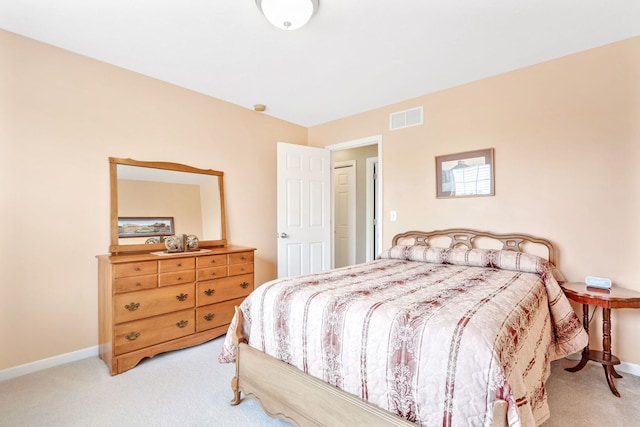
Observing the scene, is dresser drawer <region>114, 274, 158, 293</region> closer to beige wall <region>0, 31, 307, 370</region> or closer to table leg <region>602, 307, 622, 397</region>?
beige wall <region>0, 31, 307, 370</region>

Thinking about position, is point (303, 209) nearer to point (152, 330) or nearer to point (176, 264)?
point (176, 264)

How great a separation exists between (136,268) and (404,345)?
2.15 meters

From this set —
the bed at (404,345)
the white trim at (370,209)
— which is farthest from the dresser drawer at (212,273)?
the white trim at (370,209)

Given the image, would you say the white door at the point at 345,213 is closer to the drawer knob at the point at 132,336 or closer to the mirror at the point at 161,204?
the mirror at the point at 161,204

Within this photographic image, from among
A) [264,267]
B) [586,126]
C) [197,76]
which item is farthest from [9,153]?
[586,126]

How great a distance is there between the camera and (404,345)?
1.22 metres

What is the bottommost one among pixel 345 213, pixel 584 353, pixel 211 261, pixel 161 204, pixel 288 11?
pixel 584 353

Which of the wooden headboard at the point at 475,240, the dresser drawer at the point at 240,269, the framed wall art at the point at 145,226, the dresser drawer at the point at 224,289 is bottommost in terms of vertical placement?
the dresser drawer at the point at 224,289

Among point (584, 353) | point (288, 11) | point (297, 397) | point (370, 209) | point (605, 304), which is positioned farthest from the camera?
point (370, 209)

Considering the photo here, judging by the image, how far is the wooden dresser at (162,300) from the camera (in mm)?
2277

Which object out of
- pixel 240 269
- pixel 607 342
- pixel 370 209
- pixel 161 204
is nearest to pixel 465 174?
pixel 607 342

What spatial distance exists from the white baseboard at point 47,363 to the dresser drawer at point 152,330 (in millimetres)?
534

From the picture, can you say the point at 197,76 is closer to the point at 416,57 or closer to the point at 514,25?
the point at 416,57

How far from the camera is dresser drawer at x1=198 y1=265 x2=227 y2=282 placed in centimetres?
273
